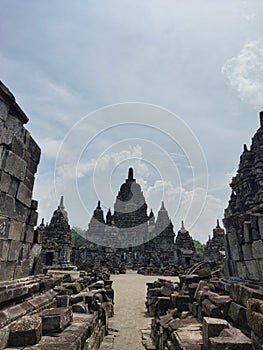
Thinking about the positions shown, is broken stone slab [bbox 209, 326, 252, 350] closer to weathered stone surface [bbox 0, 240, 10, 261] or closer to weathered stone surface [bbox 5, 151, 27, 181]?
weathered stone surface [bbox 0, 240, 10, 261]

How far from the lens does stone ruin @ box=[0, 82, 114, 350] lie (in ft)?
10.2

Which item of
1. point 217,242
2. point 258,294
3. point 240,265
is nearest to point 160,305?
point 240,265

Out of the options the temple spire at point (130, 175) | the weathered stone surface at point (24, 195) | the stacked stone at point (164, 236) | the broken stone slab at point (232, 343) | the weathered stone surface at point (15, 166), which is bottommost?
the broken stone slab at point (232, 343)

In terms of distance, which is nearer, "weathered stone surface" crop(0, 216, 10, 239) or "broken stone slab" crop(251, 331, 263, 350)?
"broken stone slab" crop(251, 331, 263, 350)

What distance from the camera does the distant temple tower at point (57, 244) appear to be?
23969 mm

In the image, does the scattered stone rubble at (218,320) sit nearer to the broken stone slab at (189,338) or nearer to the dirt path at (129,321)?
the broken stone slab at (189,338)

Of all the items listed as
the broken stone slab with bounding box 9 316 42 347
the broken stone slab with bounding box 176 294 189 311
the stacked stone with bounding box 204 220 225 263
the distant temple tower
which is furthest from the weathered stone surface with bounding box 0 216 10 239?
the stacked stone with bounding box 204 220 225 263

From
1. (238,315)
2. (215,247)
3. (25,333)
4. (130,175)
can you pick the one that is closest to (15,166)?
(25,333)

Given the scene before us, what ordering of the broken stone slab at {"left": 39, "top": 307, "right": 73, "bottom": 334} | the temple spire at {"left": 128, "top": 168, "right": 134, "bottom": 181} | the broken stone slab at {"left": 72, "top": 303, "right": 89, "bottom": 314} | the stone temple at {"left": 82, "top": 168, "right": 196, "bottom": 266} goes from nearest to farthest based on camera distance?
1. the broken stone slab at {"left": 39, "top": 307, "right": 73, "bottom": 334}
2. the broken stone slab at {"left": 72, "top": 303, "right": 89, "bottom": 314}
3. the stone temple at {"left": 82, "top": 168, "right": 196, "bottom": 266}
4. the temple spire at {"left": 128, "top": 168, "right": 134, "bottom": 181}

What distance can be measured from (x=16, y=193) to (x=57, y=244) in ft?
78.4

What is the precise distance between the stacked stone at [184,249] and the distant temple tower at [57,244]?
45.3ft

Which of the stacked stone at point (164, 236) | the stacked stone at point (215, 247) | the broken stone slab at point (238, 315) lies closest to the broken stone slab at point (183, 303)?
the broken stone slab at point (238, 315)

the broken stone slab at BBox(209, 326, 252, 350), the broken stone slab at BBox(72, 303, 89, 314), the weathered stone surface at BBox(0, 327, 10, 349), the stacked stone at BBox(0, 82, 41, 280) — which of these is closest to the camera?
the broken stone slab at BBox(209, 326, 252, 350)

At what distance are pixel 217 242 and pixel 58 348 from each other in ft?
96.9
